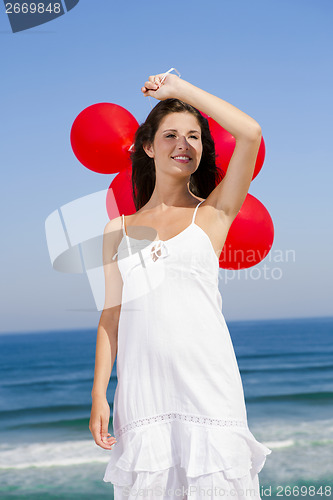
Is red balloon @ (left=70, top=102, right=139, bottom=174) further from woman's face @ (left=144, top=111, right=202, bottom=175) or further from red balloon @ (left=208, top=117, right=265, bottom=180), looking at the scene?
woman's face @ (left=144, top=111, right=202, bottom=175)

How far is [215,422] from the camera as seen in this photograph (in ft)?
6.02

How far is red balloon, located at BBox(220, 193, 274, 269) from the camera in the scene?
2.55 meters

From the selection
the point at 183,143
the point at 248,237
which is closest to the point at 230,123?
the point at 183,143

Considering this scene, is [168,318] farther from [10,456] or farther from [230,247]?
[10,456]

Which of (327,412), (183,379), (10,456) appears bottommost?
(327,412)

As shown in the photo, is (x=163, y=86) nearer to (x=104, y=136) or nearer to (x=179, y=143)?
(x=179, y=143)

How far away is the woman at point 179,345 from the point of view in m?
1.83

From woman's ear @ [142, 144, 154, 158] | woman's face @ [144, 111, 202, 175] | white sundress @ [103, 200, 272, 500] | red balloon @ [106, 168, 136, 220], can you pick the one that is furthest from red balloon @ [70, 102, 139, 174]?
white sundress @ [103, 200, 272, 500]

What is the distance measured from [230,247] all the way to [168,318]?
77 centimetres

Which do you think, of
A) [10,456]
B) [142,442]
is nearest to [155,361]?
[142,442]

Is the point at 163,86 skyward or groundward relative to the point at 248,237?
skyward

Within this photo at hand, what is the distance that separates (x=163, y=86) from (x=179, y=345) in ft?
2.90

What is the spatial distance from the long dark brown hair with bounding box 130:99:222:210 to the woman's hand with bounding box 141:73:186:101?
0.22 meters

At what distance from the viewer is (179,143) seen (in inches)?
83.0
